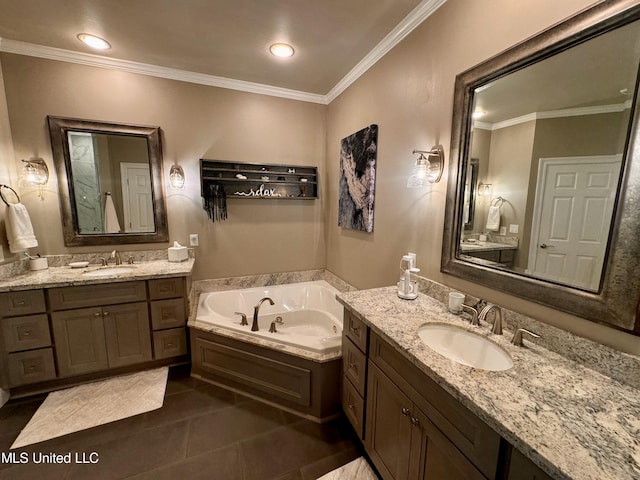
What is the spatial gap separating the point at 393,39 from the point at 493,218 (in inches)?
58.7

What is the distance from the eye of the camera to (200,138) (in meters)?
2.68

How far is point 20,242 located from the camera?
2.01 meters

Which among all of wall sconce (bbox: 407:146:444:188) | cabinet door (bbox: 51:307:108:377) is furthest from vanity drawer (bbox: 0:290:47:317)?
wall sconce (bbox: 407:146:444:188)

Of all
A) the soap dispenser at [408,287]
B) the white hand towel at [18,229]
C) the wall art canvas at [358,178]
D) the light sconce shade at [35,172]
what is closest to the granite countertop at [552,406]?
the soap dispenser at [408,287]

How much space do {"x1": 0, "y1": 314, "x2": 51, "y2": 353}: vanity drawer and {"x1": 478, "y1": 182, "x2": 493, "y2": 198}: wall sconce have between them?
3.12 meters

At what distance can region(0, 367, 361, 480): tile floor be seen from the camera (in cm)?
147

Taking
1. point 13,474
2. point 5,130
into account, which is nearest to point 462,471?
point 13,474

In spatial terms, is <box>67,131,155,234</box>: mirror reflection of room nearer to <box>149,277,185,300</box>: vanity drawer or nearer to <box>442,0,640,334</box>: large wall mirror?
<box>149,277,185,300</box>: vanity drawer

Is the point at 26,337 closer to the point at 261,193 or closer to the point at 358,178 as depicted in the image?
the point at 261,193

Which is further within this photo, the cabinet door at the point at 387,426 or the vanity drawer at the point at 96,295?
the vanity drawer at the point at 96,295

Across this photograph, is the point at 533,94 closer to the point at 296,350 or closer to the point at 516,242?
the point at 516,242

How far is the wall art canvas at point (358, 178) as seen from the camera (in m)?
2.27

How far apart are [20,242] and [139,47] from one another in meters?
1.79

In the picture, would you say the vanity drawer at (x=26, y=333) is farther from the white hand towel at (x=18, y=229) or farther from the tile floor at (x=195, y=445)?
the white hand towel at (x=18, y=229)
